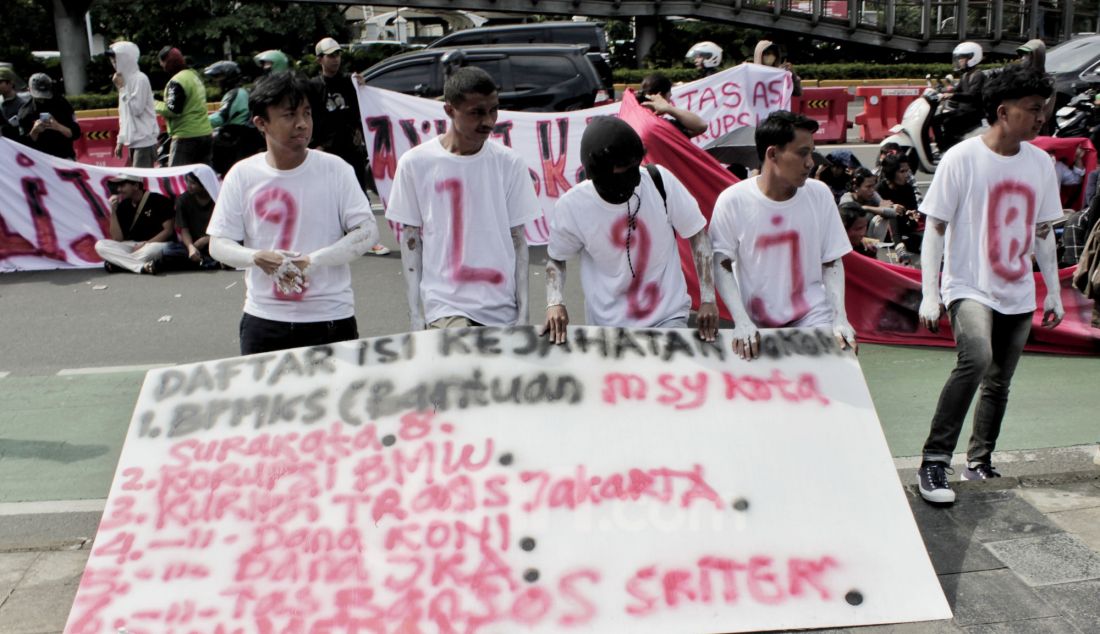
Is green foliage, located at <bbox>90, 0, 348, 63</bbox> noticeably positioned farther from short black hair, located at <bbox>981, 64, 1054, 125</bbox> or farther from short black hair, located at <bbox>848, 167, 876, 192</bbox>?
short black hair, located at <bbox>981, 64, 1054, 125</bbox>

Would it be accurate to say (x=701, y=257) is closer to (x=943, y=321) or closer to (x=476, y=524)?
(x=476, y=524)

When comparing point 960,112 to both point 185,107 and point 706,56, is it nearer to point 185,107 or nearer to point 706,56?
point 706,56

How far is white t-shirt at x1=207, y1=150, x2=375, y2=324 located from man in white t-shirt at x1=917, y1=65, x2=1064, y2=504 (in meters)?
2.30

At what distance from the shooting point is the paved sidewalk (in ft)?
11.8

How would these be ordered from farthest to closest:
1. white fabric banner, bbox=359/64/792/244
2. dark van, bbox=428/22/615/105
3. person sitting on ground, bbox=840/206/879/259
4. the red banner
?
1. dark van, bbox=428/22/615/105
2. white fabric banner, bbox=359/64/792/244
3. person sitting on ground, bbox=840/206/879/259
4. the red banner

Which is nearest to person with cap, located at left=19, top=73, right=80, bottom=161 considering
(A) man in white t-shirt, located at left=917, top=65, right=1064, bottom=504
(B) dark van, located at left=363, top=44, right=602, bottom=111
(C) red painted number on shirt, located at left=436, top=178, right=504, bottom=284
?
(B) dark van, located at left=363, top=44, right=602, bottom=111

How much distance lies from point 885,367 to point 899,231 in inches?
121

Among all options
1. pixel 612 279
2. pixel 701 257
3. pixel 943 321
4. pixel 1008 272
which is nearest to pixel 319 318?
pixel 612 279

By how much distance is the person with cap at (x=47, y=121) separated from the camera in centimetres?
1142

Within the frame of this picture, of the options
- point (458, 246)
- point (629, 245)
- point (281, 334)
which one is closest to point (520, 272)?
point (458, 246)

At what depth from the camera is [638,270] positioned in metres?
4.21

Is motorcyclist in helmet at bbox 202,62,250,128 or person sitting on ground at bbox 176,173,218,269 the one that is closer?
person sitting on ground at bbox 176,173,218,269

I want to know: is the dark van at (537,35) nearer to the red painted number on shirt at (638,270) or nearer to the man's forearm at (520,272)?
the man's forearm at (520,272)

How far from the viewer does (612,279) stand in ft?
13.9
